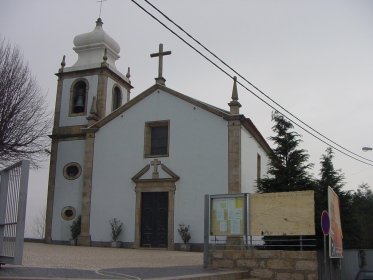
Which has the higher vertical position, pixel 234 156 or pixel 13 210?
pixel 234 156

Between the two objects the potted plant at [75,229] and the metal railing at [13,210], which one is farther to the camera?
the potted plant at [75,229]

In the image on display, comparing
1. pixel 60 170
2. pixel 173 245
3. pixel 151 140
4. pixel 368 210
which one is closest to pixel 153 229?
pixel 173 245

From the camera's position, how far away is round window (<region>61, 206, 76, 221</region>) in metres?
26.8

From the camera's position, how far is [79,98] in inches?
1158

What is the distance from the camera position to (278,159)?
60.4 feet

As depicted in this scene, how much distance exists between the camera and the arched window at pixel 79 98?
95.5ft

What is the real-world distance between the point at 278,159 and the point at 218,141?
5849 millimetres

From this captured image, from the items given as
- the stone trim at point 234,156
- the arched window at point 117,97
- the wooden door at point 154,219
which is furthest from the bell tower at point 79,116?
the stone trim at point 234,156

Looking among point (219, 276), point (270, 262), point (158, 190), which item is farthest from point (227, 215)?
point (158, 190)

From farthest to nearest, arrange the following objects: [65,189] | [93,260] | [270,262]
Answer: [65,189]
[93,260]
[270,262]

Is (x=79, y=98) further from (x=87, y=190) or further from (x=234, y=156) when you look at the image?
(x=234, y=156)

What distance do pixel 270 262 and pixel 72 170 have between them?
56.8 feet

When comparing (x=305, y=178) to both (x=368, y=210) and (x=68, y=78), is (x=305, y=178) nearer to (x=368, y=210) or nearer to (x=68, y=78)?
(x=68, y=78)

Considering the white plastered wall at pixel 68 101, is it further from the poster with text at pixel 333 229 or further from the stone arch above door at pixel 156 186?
the poster with text at pixel 333 229
